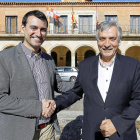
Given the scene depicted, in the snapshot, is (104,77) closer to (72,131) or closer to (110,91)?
(110,91)

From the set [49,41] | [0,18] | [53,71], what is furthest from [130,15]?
[53,71]

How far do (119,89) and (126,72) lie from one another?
0.20 m

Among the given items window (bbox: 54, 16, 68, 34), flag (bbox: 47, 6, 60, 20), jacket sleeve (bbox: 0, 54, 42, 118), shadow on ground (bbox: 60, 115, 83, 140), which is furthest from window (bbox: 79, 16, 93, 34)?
jacket sleeve (bbox: 0, 54, 42, 118)

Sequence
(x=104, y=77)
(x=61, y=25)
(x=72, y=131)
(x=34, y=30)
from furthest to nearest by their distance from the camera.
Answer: (x=61, y=25)
(x=72, y=131)
(x=34, y=30)
(x=104, y=77)

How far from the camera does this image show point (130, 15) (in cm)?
2205

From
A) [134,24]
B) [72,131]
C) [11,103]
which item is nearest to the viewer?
[11,103]

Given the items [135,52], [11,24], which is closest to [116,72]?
[11,24]

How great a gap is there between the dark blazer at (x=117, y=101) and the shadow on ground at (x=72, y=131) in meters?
2.42

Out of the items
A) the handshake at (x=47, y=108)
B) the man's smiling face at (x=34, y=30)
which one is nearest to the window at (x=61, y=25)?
the man's smiling face at (x=34, y=30)

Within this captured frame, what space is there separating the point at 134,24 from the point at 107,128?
74.7ft

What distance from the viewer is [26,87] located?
1962 mm

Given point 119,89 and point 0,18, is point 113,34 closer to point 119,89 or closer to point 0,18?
point 119,89

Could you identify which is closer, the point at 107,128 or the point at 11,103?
the point at 107,128

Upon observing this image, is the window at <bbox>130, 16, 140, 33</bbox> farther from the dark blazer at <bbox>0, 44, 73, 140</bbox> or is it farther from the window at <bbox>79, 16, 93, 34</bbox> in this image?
the dark blazer at <bbox>0, 44, 73, 140</bbox>
